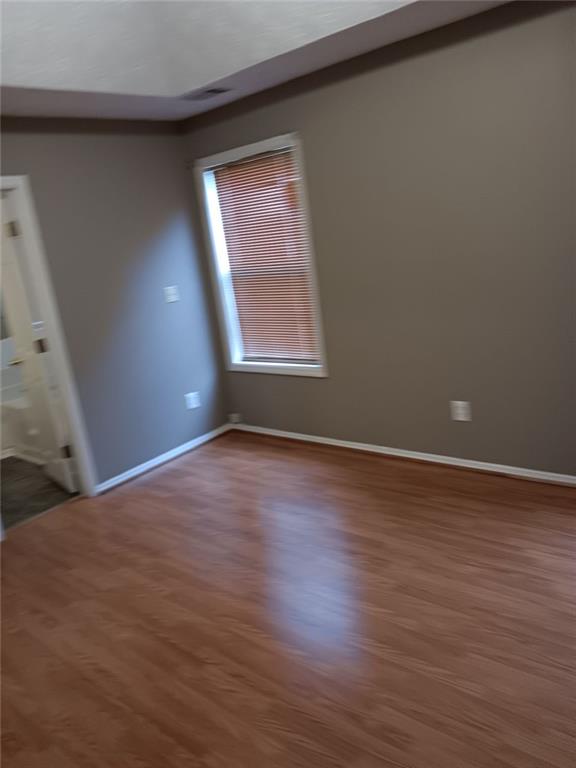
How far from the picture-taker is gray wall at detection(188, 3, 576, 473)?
9.34 feet

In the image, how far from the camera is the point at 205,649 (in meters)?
2.36

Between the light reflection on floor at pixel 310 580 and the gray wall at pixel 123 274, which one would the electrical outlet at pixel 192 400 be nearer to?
the gray wall at pixel 123 274

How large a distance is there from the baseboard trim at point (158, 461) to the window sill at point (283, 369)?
548 mm

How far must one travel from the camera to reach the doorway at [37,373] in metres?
3.63

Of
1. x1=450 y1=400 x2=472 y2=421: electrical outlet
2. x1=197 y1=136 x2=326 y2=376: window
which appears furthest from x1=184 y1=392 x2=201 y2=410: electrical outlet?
x1=450 y1=400 x2=472 y2=421: electrical outlet

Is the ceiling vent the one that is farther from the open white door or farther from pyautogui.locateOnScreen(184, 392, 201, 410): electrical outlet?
pyautogui.locateOnScreen(184, 392, 201, 410): electrical outlet

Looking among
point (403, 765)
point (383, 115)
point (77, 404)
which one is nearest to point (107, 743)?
point (403, 765)

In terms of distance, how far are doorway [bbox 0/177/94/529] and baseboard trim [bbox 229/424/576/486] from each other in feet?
4.66

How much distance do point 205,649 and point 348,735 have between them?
0.72 metres

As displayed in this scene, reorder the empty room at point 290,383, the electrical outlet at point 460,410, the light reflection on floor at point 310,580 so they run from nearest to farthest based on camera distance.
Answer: the empty room at point 290,383
the light reflection on floor at point 310,580
the electrical outlet at point 460,410

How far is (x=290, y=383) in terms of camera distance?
436 centimetres

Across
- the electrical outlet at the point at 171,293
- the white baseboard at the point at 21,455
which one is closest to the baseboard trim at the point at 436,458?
the electrical outlet at the point at 171,293

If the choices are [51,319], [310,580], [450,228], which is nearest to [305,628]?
[310,580]

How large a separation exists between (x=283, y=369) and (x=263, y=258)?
812 millimetres
